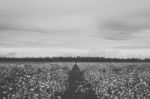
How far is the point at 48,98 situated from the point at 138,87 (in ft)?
14.3

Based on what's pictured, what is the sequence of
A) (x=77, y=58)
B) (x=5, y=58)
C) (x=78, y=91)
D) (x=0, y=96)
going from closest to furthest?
1. (x=0, y=96)
2. (x=78, y=91)
3. (x=5, y=58)
4. (x=77, y=58)

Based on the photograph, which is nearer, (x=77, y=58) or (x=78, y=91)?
(x=78, y=91)

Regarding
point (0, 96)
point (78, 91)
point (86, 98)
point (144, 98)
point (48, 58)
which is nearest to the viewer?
point (144, 98)

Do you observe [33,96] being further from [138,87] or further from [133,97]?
[138,87]

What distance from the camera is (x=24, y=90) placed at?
1061 centimetres

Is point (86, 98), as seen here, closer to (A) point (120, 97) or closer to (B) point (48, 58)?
(A) point (120, 97)

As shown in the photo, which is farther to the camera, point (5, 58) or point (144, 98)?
point (5, 58)

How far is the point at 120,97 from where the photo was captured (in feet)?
31.2

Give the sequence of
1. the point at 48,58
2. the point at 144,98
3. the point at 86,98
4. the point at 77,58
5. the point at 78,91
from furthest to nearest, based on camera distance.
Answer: the point at 77,58, the point at 48,58, the point at 78,91, the point at 86,98, the point at 144,98

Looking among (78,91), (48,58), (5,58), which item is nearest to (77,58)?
(48,58)

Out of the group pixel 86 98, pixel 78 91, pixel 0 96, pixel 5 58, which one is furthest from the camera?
pixel 5 58

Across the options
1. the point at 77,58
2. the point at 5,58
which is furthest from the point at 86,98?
the point at 77,58

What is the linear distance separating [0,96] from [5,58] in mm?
62256

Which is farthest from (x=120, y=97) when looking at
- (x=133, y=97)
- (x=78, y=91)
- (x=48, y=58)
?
(x=48, y=58)
